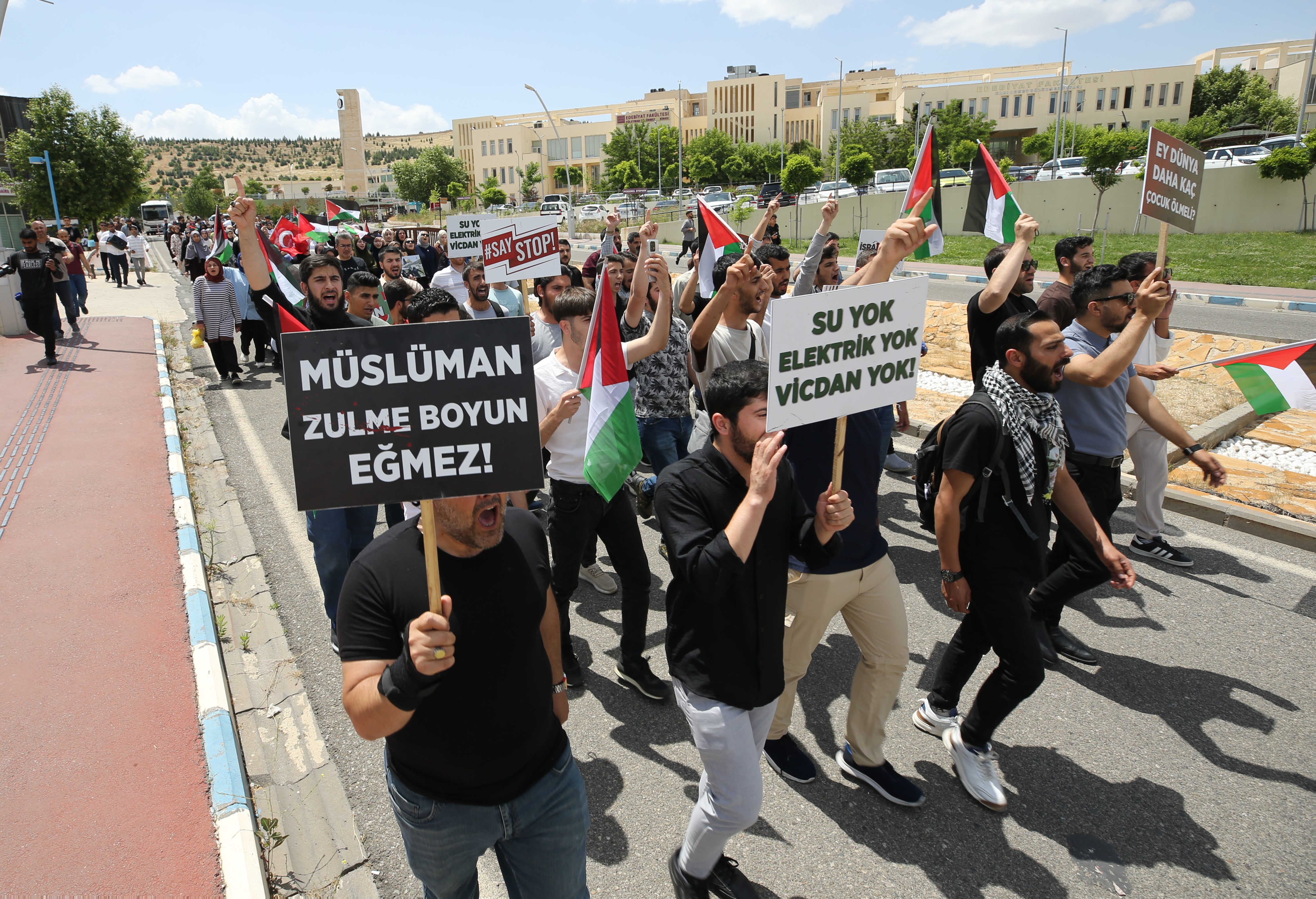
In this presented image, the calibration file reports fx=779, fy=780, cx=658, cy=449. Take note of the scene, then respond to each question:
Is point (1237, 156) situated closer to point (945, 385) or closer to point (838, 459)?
point (945, 385)

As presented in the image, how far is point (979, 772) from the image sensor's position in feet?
11.3

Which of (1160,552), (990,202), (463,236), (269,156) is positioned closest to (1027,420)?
(990,202)

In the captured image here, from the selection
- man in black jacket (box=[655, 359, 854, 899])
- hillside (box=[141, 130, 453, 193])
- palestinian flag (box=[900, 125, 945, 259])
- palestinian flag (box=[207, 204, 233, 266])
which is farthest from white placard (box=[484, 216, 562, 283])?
hillside (box=[141, 130, 453, 193])

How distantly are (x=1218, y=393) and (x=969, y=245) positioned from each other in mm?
24636

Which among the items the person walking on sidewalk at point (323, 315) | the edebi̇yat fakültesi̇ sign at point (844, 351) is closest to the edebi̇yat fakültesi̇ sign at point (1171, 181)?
the edebi̇yat fakültesi̇ sign at point (844, 351)

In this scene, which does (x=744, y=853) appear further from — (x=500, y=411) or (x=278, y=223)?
(x=278, y=223)

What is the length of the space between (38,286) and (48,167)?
30.0 m

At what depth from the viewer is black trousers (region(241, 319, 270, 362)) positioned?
1342cm

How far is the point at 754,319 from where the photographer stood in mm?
4863

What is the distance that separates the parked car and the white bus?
192ft

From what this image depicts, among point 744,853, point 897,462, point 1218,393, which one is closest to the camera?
point 744,853

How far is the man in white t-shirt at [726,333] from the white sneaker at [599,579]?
1465 millimetres

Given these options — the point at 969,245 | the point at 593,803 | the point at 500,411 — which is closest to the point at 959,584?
the point at 593,803

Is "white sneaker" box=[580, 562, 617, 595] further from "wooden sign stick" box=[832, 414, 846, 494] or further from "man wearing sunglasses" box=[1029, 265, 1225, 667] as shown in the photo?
"wooden sign stick" box=[832, 414, 846, 494]
